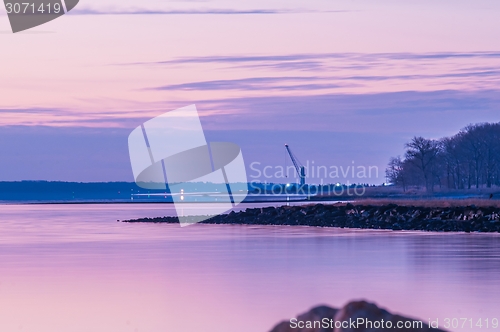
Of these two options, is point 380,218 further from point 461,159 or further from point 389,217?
point 461,159

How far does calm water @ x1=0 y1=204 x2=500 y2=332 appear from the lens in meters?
15.6

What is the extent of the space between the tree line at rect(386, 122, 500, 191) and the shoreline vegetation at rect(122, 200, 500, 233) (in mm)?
51020

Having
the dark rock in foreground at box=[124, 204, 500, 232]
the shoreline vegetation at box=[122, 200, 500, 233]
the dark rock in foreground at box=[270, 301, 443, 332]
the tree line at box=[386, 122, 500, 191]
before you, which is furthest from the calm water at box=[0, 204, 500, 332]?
the tree line at box=[386, 122, 500, 191]

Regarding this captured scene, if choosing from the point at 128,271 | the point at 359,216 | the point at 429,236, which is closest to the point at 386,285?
the point at 128,271

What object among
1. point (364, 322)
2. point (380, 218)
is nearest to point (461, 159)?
point (380, 218)

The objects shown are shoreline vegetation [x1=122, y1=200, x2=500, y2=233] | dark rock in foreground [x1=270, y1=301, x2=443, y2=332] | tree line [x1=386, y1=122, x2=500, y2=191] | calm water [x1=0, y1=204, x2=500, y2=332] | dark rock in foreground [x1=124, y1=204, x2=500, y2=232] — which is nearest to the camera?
dark rock in foreground [x1=270, y1=301, x2=443, y2=332]

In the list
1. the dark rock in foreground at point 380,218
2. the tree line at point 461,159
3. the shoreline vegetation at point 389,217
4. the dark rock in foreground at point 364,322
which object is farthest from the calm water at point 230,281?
the tree line at point 461,159

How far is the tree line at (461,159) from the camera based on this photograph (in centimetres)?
11156

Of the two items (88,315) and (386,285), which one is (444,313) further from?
(88,315)

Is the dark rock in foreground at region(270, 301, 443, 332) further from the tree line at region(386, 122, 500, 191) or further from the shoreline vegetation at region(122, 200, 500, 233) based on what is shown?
the tree line at region(386, 122, 500, 191)

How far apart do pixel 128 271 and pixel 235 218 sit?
37.7 metres

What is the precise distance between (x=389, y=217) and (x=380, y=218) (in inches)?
71.1

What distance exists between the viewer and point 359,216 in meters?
53.8

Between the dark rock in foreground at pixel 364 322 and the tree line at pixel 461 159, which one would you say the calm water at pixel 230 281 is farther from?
the tree line at pixel 461 159
